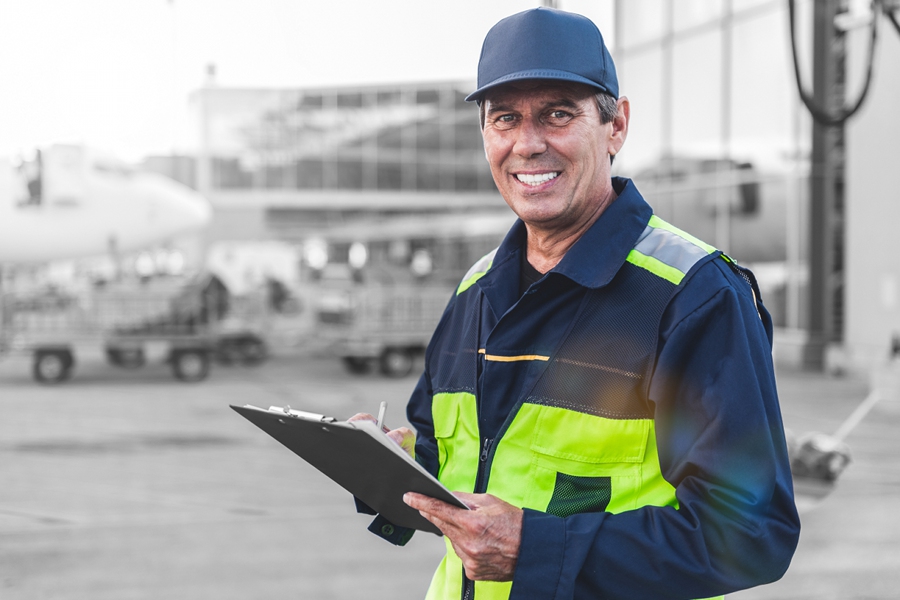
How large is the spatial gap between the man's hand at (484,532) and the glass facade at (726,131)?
13569 millimetres

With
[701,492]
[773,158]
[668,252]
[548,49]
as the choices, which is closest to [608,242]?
[668,252]

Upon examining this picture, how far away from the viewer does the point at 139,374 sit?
1470 centimetres

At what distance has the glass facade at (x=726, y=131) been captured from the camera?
1566 centimetres

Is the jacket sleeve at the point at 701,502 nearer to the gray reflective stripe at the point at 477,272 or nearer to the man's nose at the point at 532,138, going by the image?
the man's nose at the point at 532,138

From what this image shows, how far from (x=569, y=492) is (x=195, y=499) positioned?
210 inches

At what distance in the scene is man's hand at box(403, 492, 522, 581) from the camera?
4.60 feet

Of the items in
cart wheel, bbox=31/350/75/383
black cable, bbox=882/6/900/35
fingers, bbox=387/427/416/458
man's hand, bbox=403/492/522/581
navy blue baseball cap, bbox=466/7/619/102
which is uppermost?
black cable, bbox=882/6/900/35

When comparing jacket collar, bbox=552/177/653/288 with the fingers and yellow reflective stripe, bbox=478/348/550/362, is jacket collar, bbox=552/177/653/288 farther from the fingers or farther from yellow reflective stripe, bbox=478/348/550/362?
the fingers

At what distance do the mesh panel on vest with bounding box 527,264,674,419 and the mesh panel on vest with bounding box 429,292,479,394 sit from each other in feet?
0.68

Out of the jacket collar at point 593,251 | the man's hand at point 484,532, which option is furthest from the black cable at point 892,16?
the man's hand at point 484,532

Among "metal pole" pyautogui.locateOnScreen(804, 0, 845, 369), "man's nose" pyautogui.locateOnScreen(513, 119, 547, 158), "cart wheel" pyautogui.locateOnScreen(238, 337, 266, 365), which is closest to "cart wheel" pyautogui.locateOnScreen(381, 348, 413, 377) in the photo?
"cart wheel" pyautogui.locateOnScreen(238, 337, 266, 365)

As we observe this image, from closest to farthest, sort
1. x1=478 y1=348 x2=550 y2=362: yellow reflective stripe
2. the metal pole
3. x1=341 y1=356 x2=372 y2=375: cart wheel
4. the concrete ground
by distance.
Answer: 1. x1=478 y1=348 x2=550 y2=362: yellow reflective stripe
2. the concrete ground
3. x1=341 y1=356 x2=372 y2=375: cart wheel
4. the metal pole

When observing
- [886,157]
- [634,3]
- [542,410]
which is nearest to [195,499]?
[542,410]

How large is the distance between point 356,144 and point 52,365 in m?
18.6
